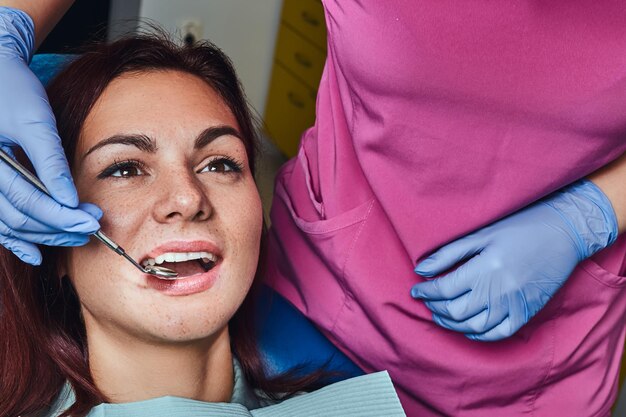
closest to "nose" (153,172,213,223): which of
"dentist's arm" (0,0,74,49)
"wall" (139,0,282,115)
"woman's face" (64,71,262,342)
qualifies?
"woman's face" (64,71,262,342)

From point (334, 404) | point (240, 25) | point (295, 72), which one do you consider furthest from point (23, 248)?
point (240, 25)

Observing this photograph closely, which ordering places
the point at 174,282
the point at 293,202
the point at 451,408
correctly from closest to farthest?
the point at 174,282 → the point at 451,408 → the point at 293,202

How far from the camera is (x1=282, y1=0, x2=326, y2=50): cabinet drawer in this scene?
12.1 ft

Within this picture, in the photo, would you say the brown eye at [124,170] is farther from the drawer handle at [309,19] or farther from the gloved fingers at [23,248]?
the drawer handle at [309,19]

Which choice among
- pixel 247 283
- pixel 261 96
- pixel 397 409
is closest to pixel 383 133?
pixel 247 283

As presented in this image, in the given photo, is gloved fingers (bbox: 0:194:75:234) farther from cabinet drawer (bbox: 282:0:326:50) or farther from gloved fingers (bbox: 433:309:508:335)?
cabinet drawer (bbox: 282:0:326:50)

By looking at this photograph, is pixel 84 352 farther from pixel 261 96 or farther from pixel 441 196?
pixel 261 96

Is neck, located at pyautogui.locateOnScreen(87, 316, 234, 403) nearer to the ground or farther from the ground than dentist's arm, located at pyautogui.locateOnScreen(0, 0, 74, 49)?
nearer to the ground

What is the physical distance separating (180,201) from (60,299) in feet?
1.07

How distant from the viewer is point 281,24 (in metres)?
3.99

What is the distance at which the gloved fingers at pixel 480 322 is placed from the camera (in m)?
1.51

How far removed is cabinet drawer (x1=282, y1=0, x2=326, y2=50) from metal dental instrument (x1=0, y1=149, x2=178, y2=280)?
8.14 feet

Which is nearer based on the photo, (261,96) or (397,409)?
(397,409)

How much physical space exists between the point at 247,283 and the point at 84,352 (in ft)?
Result: 0.98
